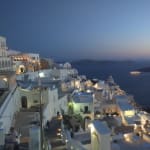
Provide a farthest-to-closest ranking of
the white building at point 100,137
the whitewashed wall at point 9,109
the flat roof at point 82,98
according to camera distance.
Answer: the flat roof at point 82,98
the whitewashed wall at point 9,109
the white building at point 100,137

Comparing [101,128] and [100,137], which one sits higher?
[101,128]

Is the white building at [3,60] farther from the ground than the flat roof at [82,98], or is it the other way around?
the white building at [3,60]

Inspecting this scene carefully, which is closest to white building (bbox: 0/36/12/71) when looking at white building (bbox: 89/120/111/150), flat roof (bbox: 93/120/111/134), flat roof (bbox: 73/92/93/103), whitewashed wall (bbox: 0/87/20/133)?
flat roof (bbox: 73/92/93/103)

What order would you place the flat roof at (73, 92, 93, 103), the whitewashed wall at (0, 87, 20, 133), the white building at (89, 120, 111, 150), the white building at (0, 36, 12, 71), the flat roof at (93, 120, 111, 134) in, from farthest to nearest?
the white building at (0, 36, 12, 71), the flat roof at (73, 92, 93, 103), the whitewashed wall at (0, 87, 20, 133), the flat roof at (93, 120, 111, 134), the white building at (89, 120, 111, 150)

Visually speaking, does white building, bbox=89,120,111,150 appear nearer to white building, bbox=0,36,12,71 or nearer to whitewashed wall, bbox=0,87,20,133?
whitewashed wall, bbox=0,87,20,133

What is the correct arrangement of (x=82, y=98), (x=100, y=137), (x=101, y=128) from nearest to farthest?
(x=100, y=137) < (x=101, y=128) < (x=82, y=98)

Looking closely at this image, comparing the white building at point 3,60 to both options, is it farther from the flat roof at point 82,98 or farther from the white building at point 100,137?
the white building at point 100,137

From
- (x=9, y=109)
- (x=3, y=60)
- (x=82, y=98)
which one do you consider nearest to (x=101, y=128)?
(x=9, y=109)

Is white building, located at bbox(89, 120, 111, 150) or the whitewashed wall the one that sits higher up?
the whitewashed wall

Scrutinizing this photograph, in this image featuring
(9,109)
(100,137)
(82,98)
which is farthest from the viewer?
(82,98)

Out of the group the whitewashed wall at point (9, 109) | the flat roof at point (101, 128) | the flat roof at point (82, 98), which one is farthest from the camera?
the flat roof at point (82, 98)

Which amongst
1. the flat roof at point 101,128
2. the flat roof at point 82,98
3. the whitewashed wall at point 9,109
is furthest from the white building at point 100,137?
the flat roof at point 82,98

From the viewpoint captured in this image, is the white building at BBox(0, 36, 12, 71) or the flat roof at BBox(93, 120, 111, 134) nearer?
the flat roof at BBox(93, 120, 111, 134)

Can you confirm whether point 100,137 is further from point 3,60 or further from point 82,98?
point 3,60
